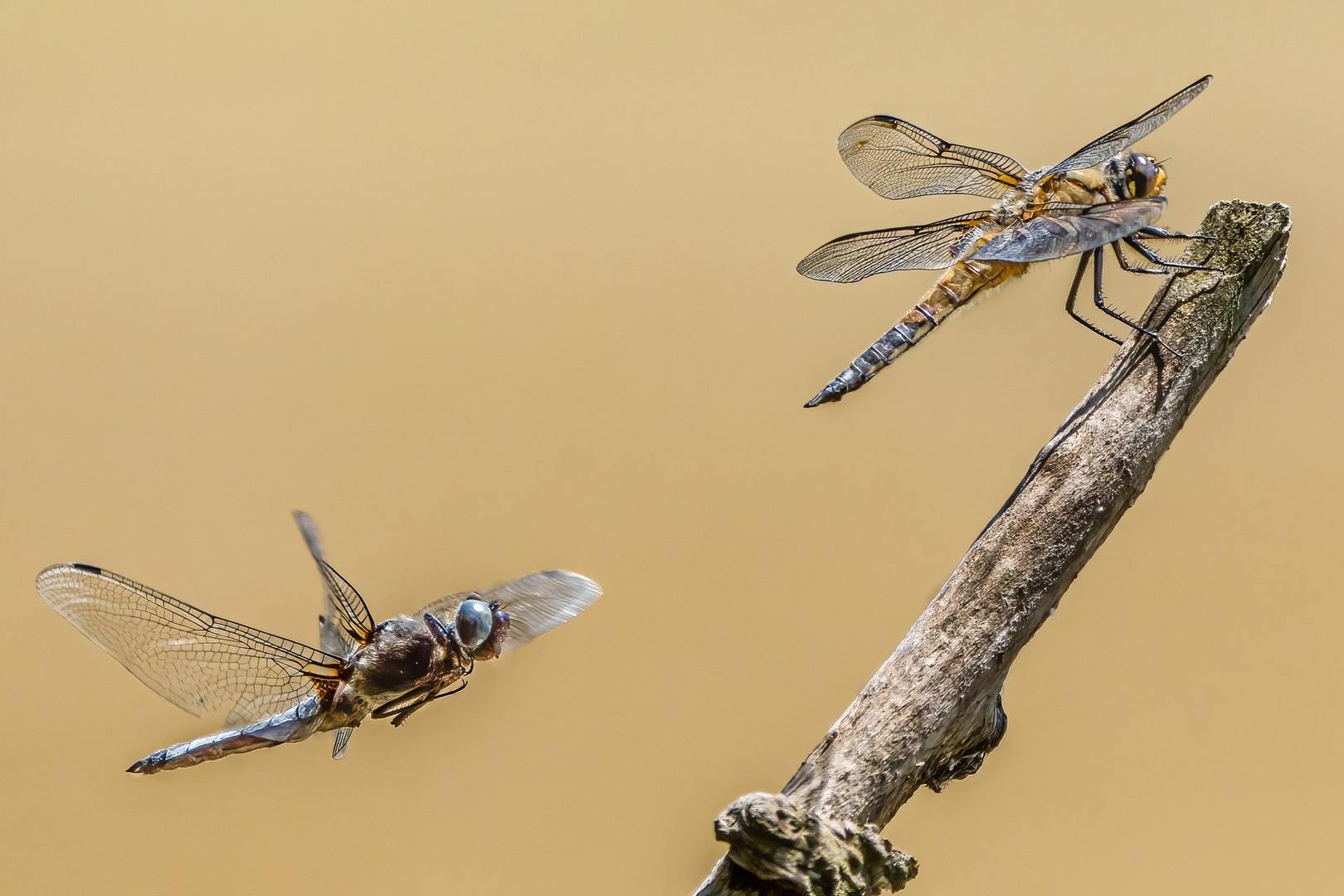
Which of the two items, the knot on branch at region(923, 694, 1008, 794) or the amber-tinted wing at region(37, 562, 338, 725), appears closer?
the amber-tinted wing at region(37, 562, 338, 725)

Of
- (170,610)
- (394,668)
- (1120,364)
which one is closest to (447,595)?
(394,668)

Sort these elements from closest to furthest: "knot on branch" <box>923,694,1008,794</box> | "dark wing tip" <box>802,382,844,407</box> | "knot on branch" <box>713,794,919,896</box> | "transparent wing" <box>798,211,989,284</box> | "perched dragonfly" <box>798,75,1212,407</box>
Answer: "knot on branch" <box>713,794,919,896</box>, "knot on branch" <box>923,694,1008,794</box>, "perched dragonfly" <box>798,75,1212,407</box>, "dark wing tip" <box>802,382,844,407</box>, "transparent wing" <box>798,211,989,284</box>

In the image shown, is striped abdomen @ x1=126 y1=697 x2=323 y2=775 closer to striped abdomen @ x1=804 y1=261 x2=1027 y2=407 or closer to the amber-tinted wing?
the amber-tinted wing

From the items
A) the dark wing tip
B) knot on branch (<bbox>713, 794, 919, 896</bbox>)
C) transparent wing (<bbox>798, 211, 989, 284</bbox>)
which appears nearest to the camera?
knot on branch (<bbox>713, 794, 919, 896</bbox>)

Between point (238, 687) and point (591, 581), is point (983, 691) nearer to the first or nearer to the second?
point (591, 581)

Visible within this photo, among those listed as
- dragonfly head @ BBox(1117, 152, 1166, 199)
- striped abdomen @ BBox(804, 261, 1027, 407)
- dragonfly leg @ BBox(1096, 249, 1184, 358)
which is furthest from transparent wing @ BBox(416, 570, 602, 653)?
dragonfly head @ BBox(1117, 152, 1166, 199)

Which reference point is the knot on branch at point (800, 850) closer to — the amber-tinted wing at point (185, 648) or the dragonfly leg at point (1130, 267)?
the amber-tinted wing at point (185, 648)

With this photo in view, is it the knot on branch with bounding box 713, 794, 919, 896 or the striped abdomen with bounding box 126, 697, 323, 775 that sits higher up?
the knot on branch with bounding box 713, 794, 919, 896

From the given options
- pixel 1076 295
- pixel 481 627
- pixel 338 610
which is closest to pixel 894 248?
pixel 1076 295

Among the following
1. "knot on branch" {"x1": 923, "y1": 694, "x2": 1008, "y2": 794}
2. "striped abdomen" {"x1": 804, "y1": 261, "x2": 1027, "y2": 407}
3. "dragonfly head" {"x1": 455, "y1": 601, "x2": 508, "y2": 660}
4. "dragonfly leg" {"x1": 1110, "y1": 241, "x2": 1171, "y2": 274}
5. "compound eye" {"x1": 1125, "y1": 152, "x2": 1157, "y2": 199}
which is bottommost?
"dragonfly head" {"x1": 455, "y1": 601, "x2": 508, "y2": 660}
